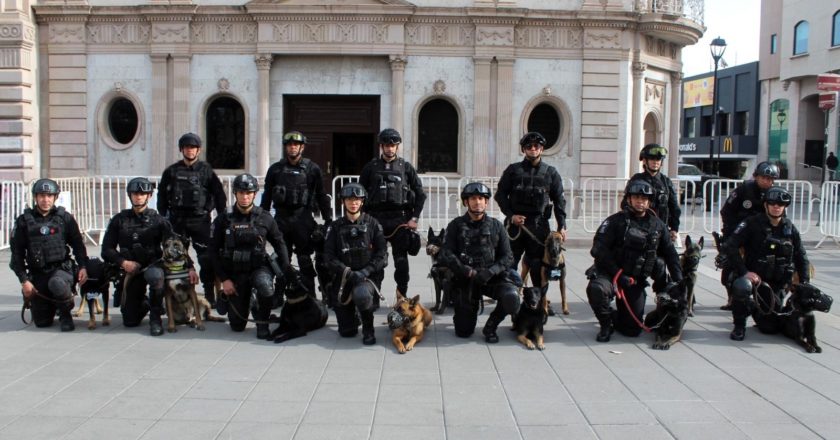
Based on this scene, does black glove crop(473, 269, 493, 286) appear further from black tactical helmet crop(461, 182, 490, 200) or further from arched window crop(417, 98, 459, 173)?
arched window crop(417, 98, 459, 173)

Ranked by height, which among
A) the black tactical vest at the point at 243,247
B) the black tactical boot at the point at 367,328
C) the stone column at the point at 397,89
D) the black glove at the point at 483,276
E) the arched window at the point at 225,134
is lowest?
the black tactical boot at the point at 367,328

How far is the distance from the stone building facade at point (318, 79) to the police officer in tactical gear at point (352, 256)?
401 inches

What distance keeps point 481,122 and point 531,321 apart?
35.7ft

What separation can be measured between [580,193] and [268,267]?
10824 mm

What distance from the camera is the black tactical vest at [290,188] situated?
8.07m

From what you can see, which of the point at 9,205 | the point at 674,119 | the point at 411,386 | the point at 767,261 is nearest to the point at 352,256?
the point at 411,386

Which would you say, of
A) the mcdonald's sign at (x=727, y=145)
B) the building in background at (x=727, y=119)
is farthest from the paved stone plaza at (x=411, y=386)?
the mcdonald's sign at (x=727, y=145)

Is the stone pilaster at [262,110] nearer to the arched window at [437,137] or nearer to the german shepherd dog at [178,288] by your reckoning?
the arched window at [437,137]

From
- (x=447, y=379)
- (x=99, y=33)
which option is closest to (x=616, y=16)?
(x=99, y=33)

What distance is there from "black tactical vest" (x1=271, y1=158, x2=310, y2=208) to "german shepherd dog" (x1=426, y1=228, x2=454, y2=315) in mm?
1466

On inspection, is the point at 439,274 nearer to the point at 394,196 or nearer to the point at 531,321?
the point at 531,321

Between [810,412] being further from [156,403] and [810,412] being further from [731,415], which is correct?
[156,403]

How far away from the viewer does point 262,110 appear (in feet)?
56.4

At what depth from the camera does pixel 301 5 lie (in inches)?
656
